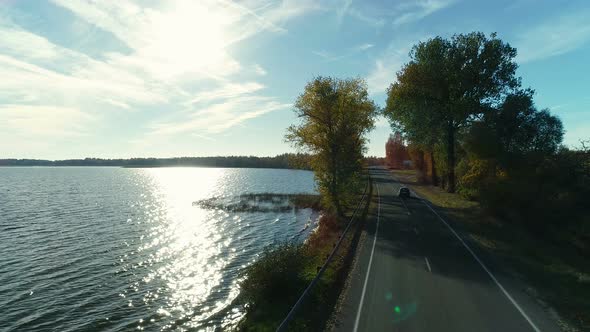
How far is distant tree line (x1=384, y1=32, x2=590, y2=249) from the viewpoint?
3653 centimetres

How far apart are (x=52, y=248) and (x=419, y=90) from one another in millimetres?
45263

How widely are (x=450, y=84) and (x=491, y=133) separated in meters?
9.88

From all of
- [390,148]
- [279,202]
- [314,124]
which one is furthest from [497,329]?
[390,148]

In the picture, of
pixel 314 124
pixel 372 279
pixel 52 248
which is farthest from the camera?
pixel 314 124

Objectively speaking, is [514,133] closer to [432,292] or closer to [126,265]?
[432,292]

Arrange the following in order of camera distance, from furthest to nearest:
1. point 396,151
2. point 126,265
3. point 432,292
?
1. point 396,151
2. point 126,265
3. point 432,292

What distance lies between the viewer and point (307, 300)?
58.9ft

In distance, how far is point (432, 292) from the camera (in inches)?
712

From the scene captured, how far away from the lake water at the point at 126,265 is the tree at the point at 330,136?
6.92 m

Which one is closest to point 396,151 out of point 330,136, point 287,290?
point 330,136

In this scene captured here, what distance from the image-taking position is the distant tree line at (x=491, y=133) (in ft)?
120

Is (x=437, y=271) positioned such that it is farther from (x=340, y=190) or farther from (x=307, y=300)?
(x=340, y=190)

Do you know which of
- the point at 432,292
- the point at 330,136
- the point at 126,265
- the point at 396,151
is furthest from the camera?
the point at 396,151

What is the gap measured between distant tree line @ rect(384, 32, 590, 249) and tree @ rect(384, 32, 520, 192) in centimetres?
11
